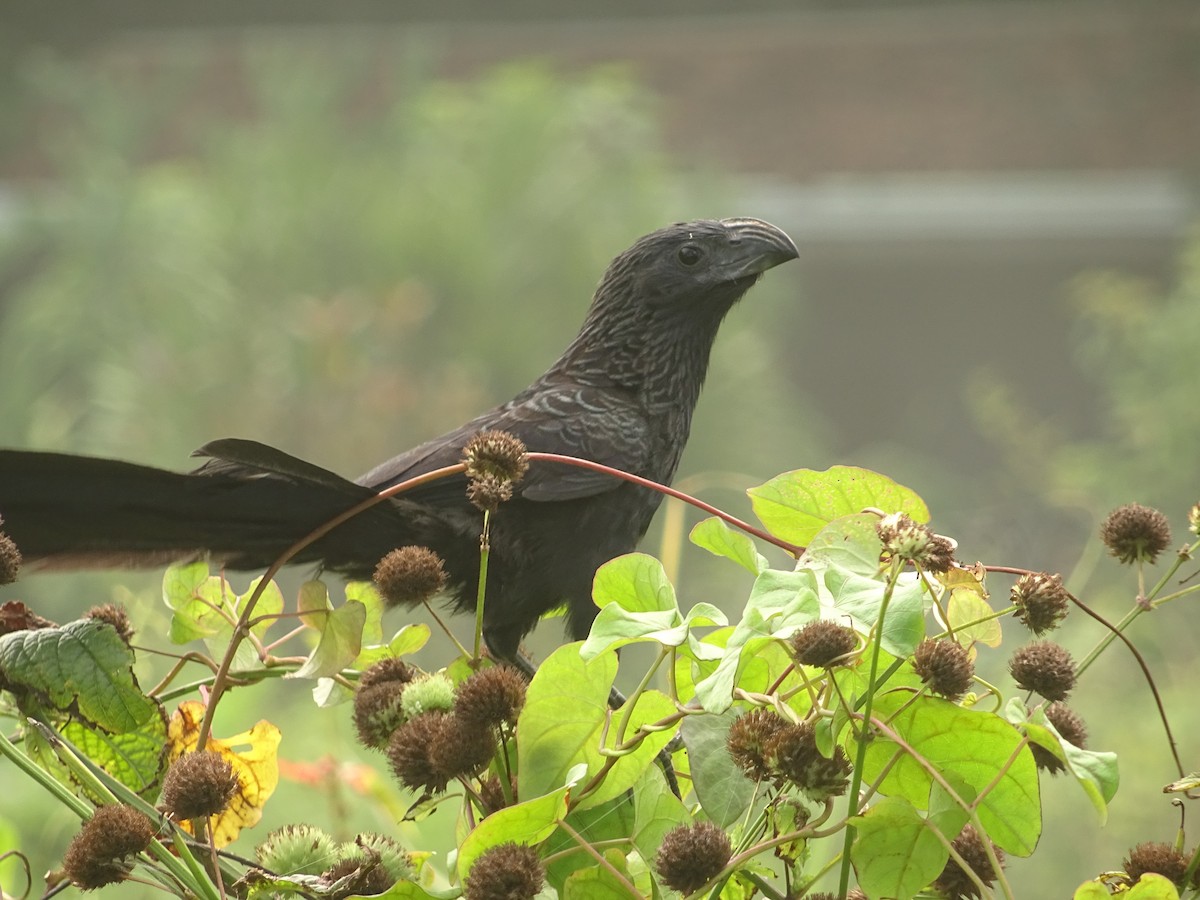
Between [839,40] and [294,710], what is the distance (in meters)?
2.73

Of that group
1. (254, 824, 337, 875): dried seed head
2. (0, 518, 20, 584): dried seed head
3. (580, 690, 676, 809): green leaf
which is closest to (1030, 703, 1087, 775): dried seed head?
(580, 690, 676, 809): green leaf

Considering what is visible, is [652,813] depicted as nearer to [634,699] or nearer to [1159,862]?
[634,699]

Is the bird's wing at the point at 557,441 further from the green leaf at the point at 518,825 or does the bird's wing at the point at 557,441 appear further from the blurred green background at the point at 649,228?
the blurred green background at the point at 649,228

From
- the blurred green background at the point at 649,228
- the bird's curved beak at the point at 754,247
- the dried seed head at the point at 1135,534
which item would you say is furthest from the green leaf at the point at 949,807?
the blurred green background at the point at 649,228

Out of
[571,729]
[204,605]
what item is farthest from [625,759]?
[204,605]

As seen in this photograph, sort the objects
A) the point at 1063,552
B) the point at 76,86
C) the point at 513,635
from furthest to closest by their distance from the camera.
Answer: the point at 76,86, the point at 1063,552, the point at 513,635

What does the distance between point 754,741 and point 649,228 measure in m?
2.75

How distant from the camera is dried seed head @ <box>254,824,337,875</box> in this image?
405mm

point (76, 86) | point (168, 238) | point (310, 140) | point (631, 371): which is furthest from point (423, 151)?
point (631, 371)

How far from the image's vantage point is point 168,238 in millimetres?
3234

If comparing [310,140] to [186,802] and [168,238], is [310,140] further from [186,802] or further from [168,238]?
[186,802]

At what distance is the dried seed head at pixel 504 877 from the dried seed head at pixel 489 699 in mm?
45

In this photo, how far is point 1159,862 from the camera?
1.34 ft

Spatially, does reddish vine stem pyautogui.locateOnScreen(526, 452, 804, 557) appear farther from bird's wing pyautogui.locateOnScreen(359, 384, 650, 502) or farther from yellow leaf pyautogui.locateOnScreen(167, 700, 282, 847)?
bird's wing pyautogui.locateOnScreen(359, 384, 650, 502)
